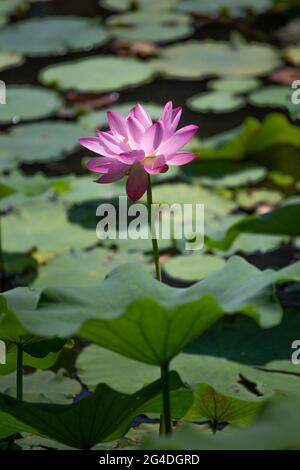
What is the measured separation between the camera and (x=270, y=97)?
3775 millimetres

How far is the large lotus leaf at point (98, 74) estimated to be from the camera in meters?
4.08

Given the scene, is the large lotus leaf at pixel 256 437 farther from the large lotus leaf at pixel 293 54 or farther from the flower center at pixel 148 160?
the large lotus leaf at pixel 293 54

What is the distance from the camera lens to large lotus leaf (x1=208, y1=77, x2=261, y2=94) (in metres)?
3.91

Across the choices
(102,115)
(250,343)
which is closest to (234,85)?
(102,115)

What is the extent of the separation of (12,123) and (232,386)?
2.02m

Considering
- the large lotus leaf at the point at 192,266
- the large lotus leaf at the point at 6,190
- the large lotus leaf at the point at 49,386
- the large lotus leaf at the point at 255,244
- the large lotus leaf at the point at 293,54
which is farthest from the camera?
the large lotus leaf at the point at 293,54

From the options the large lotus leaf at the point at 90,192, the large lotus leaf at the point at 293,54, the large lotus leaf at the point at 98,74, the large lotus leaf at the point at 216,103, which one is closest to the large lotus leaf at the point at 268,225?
the large lotus leaf at the point at 90,192

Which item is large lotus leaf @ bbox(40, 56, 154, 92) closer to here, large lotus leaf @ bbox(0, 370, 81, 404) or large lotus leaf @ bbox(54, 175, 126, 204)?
large lotus leaf @ bbox(54, 175, 126, 204)

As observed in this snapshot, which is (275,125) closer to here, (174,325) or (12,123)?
(12,123)

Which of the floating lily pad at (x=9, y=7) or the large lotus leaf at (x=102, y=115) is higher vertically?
the floating lily pad at (x=9, y=7)

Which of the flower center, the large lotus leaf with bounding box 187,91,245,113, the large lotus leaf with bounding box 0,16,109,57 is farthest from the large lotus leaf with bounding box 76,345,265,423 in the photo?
the large lotus leaf with bounding box 0,16,109,57

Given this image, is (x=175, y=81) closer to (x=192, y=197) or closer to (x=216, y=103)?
(x=216, y=103)

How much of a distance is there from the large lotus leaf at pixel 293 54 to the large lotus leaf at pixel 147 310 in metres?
2.77
